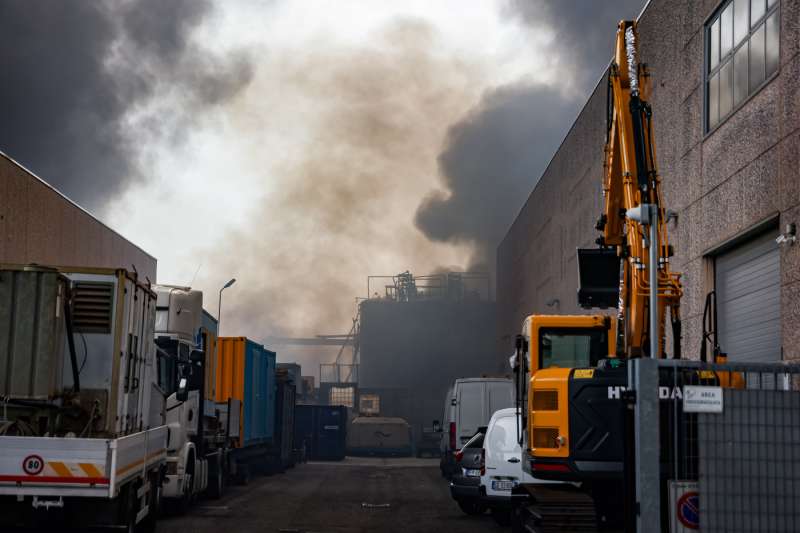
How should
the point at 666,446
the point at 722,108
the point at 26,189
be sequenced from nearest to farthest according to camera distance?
1. the point at 666,446
2. the point at 722,108
3. the point at 26,189

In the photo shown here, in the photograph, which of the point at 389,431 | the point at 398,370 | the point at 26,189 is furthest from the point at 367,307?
the point at 26,189

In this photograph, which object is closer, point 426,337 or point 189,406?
point 189,406

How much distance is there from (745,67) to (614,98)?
14.5ft

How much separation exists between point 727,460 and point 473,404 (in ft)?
68.8

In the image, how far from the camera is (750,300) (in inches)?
722

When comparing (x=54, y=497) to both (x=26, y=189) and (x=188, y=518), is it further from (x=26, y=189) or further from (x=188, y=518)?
(x=26, y=189)

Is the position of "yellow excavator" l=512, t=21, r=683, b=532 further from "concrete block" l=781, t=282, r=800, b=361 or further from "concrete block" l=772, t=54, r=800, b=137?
"concrete block" l=781, t=282, r=800, b=361

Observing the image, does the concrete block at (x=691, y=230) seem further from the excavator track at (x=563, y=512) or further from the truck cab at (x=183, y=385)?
the excavator track at (x=563, y=512)

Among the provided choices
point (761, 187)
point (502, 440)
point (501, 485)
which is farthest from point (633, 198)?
point (501, 485)

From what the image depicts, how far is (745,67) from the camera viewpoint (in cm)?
1822

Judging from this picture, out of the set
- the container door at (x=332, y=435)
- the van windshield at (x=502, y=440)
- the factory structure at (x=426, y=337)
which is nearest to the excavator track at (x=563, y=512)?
the van windshield at (x=502, y=440)

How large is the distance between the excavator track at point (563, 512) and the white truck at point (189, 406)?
6895mm

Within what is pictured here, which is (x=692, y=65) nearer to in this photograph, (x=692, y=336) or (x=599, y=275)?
(x=692, y=336)

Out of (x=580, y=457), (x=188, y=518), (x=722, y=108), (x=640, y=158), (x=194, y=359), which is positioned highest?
(x=722, y=108)
